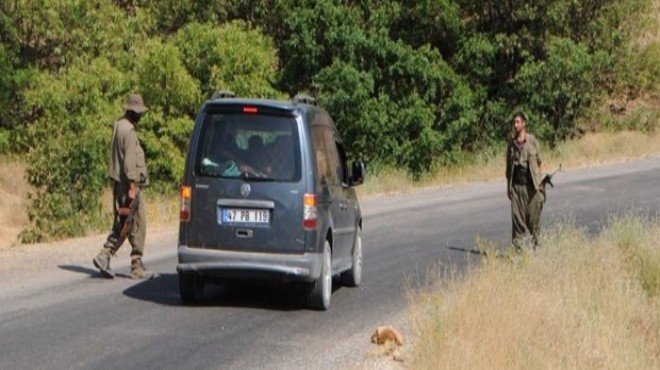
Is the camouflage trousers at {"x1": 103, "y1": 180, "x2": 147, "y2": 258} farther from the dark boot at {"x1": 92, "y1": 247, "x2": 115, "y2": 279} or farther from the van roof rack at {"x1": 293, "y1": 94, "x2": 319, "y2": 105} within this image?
the van roof rack at {"x1": 293, "y1": 94, "x2": 319, "y2": 105}

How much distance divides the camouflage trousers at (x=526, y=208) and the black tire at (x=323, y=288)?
5374 mm

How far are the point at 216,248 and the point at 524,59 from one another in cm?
3185

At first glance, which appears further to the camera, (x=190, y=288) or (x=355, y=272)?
(x=355, y=272)

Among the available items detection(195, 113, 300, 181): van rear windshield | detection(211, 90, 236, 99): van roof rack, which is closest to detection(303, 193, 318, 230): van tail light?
detection(195, 113, 300, 181): van rear windshield

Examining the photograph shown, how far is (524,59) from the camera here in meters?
43.9

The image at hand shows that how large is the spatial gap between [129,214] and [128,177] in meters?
0.52

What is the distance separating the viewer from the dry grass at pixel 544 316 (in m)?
10.6

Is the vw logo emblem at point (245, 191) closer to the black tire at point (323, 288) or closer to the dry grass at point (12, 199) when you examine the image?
the black tire at point (323, 288)

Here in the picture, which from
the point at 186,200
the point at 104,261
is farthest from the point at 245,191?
the point at 104,261

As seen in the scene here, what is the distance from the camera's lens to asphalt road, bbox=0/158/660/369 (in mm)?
11203

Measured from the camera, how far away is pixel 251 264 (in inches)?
519

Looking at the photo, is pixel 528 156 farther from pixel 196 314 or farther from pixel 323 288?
pixel 196 314

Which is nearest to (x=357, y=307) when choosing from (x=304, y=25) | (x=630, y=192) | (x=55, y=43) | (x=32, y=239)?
(x=32, y=239)

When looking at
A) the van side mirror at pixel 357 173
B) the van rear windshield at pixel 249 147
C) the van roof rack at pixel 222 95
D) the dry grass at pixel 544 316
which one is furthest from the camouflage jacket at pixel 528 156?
the van rear windshield at pixel 249 147
